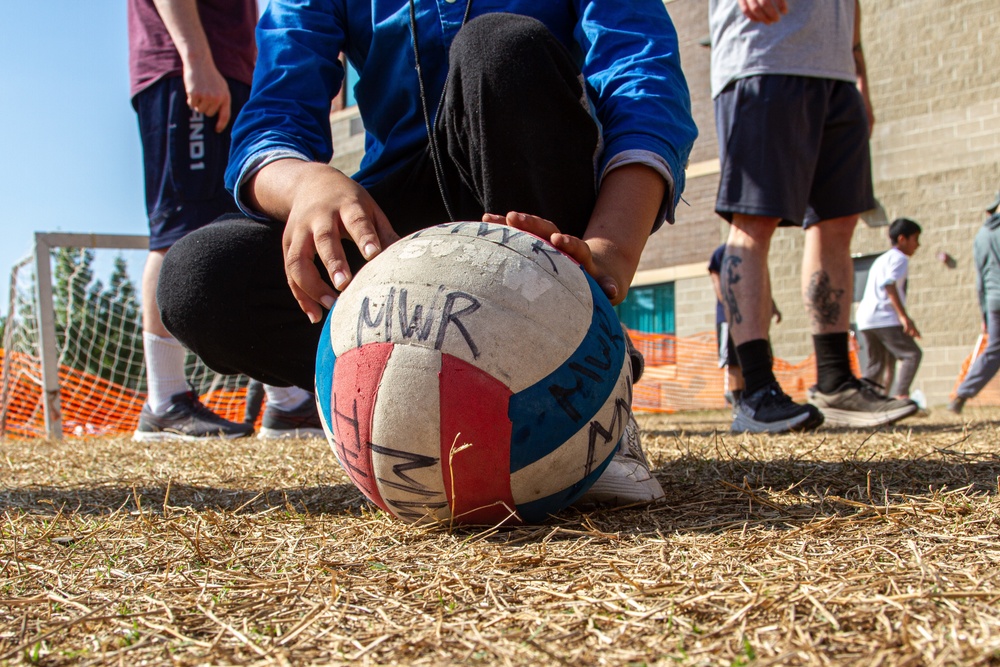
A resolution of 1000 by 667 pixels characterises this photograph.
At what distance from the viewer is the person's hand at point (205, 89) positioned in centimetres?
391

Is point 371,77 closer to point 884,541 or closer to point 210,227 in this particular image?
point 210,227

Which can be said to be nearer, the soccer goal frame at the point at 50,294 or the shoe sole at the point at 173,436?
the shoe sole at the point at 173,436

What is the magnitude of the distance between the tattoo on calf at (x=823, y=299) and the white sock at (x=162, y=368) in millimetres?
3282

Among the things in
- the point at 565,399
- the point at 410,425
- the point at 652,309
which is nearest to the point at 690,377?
the point at 652,309

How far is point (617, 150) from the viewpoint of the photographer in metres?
1.97

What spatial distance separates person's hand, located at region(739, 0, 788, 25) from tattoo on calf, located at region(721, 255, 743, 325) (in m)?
1.06

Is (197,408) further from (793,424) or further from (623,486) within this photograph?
(623,486)

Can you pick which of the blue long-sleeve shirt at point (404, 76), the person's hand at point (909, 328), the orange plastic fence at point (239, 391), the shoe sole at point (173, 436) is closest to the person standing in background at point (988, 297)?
the person's hand at point (909, 328)

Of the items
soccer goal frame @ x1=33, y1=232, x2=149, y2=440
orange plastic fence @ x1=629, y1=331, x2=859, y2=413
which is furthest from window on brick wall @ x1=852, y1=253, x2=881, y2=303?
soccer goal frame @ x1=33, y1=232, x2=149, y2=440

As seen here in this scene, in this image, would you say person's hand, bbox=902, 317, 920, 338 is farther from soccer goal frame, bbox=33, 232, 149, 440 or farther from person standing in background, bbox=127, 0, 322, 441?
soccer goal frame, bbox=33, 232, 149, 440

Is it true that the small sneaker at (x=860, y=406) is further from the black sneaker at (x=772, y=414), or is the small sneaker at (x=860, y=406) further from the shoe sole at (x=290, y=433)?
the shoe sole at (x=290, y=433)

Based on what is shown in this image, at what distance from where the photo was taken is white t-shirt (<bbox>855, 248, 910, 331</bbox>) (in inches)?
315

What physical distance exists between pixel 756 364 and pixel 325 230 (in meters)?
2.51

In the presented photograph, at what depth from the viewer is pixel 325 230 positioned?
1.72 metres
